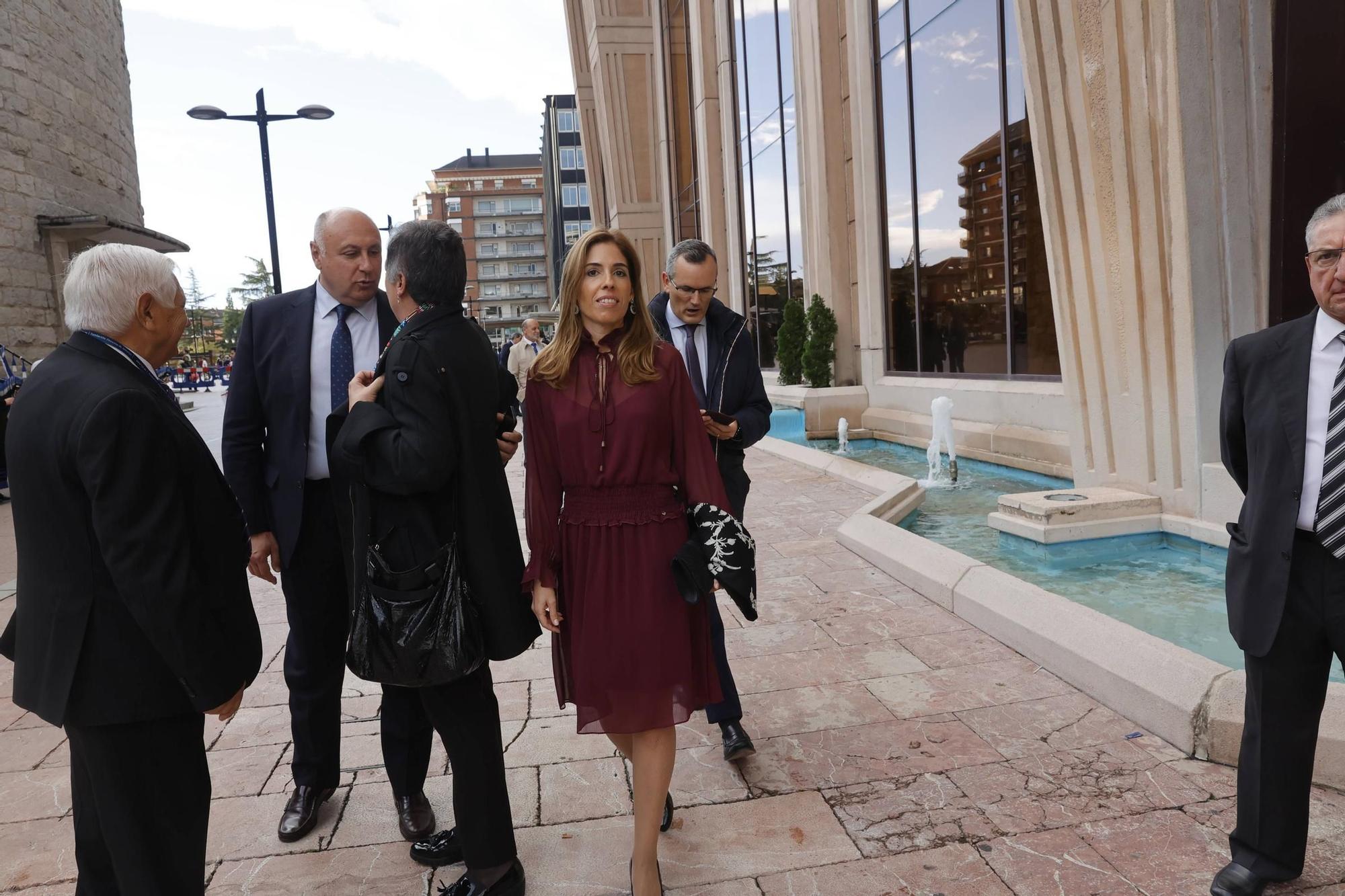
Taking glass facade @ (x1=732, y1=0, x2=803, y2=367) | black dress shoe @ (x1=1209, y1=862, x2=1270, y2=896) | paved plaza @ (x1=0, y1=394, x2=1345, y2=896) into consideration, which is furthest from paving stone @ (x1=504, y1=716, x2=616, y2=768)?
glass facade @ (x1=732, y1=0, x2=803, y2=367)

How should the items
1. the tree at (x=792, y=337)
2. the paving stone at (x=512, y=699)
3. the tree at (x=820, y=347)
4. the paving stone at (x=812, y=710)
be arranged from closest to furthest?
the paving stone at (x=812, y=710), the paving stone at (x=512, y=699), the tree at (x=820, y=347), the tree at (x=792, y=337)

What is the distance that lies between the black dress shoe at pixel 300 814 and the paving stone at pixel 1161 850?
2547mm

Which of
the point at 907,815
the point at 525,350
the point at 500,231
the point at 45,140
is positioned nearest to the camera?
the point at 907,815

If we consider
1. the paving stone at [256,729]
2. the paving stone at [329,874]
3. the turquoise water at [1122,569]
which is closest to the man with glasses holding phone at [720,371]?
the paving stone at [329,874]

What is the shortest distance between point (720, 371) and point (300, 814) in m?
2.21

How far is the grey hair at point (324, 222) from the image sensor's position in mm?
2922

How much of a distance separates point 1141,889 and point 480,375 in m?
2.35

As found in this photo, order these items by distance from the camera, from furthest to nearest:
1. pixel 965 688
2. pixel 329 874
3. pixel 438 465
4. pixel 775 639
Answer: pixel 775 639
pixel 965 688
pixel 329 874
pixel 438 465

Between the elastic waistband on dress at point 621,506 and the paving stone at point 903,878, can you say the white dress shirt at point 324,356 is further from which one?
the paving stone at point 903,878

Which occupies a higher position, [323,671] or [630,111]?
[630,111]

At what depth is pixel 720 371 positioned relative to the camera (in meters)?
3.51

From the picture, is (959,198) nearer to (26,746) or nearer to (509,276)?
(26,746)

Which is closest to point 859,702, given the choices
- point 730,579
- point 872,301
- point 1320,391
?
point 730,579

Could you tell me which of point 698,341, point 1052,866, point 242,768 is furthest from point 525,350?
point 1052,866
